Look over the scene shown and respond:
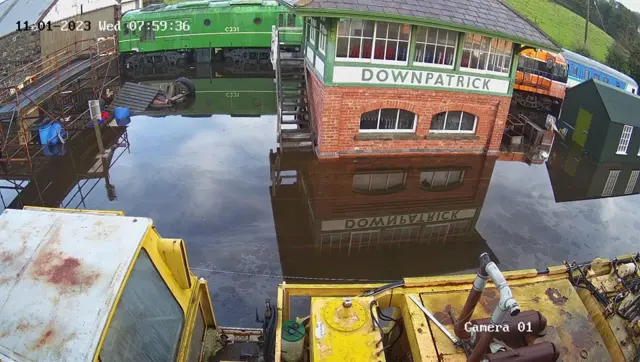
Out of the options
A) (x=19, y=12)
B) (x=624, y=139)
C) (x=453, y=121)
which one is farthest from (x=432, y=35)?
(x=19, y=12)

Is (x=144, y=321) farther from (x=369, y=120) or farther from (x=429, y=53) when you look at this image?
(x=429, y=53)

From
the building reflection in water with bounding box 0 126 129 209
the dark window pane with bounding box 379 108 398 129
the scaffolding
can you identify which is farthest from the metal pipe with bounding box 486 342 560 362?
the scaffolding

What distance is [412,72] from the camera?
13.3 meters

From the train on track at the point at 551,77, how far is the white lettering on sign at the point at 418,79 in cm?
867

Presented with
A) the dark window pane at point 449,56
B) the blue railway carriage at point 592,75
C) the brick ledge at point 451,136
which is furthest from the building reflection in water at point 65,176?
the blue railway carriage at point 592,75

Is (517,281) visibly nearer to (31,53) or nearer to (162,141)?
(162,141)

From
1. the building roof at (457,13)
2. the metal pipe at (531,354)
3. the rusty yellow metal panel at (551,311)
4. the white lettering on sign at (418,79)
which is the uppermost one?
the building roof at (457,13)

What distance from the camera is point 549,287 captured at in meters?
4.97

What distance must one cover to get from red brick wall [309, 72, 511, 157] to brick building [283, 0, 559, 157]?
0.03m

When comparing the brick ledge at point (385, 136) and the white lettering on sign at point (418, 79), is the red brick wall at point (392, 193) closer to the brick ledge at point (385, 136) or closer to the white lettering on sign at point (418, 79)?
the brick ledge at point (385, 136)

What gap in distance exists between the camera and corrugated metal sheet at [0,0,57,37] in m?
17.5

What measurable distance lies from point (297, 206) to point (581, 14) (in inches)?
2101

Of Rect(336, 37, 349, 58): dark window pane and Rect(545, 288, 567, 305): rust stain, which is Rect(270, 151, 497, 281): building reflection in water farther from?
Rect(545, 288, 567, 305): rust stain

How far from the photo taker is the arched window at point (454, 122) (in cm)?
1453
